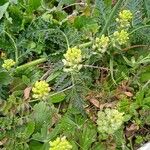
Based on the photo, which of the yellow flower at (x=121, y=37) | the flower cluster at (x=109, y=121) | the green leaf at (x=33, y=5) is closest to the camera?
the flower cluster at (x=109, y=121)

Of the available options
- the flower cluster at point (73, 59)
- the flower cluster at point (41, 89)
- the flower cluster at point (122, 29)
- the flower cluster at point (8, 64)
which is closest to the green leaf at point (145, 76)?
the flower cluster at point (122, 29)

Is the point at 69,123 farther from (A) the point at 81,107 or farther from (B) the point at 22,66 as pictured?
(B) the point at 22,66

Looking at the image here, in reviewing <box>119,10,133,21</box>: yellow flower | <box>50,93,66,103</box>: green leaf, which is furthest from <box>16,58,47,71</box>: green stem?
<box>119,10,133,21</box>: yellow flower

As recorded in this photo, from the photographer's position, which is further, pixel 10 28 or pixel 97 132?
pixel 10 28

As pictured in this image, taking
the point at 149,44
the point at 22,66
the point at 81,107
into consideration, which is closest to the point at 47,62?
the point at 22,66

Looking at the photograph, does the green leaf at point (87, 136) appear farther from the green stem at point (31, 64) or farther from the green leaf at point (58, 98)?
the green stem at point (31, 64)

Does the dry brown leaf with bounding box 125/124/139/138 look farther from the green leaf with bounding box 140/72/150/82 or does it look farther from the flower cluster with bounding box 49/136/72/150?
the flower cluster with bounding box 49/136/72/150
